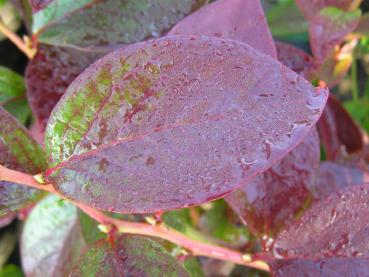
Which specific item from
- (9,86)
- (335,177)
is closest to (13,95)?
(9,86)

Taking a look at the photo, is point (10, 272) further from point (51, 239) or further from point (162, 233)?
point (162, 233)

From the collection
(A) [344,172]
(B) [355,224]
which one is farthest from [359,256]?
(A) [344,172]

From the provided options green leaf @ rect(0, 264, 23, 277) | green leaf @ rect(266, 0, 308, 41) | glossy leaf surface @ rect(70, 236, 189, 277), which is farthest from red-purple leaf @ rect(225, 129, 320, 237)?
green leaf @ rect(0, 264, 23, 277)

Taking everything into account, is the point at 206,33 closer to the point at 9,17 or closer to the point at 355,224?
the point at 355,224

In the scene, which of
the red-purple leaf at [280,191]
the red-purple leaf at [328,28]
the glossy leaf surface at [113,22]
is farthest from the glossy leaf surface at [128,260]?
the red-purple leaf at [328,28]

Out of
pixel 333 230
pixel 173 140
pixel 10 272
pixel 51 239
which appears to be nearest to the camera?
pixel 173 140

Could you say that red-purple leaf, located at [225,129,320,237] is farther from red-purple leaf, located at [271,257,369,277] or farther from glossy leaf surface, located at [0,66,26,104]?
glossy leaf surface, located at [0,66,26,104]
